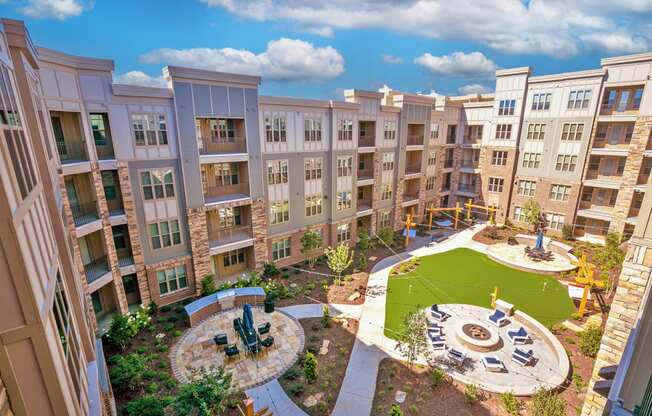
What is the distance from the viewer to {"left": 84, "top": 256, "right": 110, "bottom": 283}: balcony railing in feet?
55.7

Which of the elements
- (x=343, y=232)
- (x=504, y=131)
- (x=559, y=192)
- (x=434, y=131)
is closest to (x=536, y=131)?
(x=504, y=131)

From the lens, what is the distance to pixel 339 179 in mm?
28328

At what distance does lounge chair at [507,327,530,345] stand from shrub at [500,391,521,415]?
4.35m

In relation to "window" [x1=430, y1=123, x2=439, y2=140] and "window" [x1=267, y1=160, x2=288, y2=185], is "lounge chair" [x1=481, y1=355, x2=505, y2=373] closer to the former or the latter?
"window" [x1=267, y1=160, x2=288, y2=185]

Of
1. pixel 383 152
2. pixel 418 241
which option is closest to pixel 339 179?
pixel 383 152

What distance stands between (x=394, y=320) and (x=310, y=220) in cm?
1155

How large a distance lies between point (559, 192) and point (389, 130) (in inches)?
770

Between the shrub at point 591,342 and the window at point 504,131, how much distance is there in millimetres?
24911

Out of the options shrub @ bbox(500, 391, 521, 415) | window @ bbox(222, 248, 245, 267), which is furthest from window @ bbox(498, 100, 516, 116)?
window @ bbox(222, 248, 245, 267)

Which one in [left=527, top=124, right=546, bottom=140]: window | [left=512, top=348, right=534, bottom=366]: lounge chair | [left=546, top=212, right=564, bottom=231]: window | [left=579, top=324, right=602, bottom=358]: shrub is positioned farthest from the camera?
[left=546, top=212, right=564, bottom=231]: window

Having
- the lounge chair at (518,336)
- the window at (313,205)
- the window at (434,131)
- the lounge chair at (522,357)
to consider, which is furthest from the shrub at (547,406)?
the window at (434,131)

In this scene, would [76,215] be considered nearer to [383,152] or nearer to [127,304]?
[127,304]

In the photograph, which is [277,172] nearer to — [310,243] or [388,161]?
[310,243]

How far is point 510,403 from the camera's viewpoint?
12.9 m
